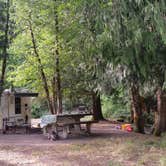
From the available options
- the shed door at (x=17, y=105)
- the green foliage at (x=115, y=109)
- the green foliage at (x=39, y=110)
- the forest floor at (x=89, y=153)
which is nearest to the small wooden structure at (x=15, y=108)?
the shed door at (x=17, y=105)

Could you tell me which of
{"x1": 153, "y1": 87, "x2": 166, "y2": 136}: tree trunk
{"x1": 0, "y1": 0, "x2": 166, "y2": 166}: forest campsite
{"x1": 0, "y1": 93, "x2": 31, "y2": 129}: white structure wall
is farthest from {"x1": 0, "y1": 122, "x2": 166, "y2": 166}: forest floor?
{"x1": 0, "y1": 93, "x2": 31, "y2": 129}: white structure wall

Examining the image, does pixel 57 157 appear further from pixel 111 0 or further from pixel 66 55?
pixel 66 55

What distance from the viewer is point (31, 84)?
18422mm

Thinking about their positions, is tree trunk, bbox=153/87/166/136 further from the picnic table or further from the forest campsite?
the picnic table

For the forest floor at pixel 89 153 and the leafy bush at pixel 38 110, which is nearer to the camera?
the forest floor at pixel 89 153

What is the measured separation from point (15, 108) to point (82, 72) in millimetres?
4992

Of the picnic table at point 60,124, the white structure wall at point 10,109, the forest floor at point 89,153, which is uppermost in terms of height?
the white structure wall at point 10,109

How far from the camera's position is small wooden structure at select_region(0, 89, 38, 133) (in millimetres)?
18672

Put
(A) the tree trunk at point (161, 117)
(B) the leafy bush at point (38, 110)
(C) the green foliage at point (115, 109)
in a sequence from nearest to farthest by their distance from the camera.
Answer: (A) the tree trunk at point (161, 117)
(C) the green foliage at point (115, 109)
(B) the leafy bush at point (38, 110)

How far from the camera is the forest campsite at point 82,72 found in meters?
7.16

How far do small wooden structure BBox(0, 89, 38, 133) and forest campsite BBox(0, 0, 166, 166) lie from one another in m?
0.05

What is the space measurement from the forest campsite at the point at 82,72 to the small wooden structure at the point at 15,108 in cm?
5

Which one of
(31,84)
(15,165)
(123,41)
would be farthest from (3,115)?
(123,41)

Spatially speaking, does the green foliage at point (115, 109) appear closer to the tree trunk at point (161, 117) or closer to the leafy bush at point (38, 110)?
the leafy bush at point (38, 110)
